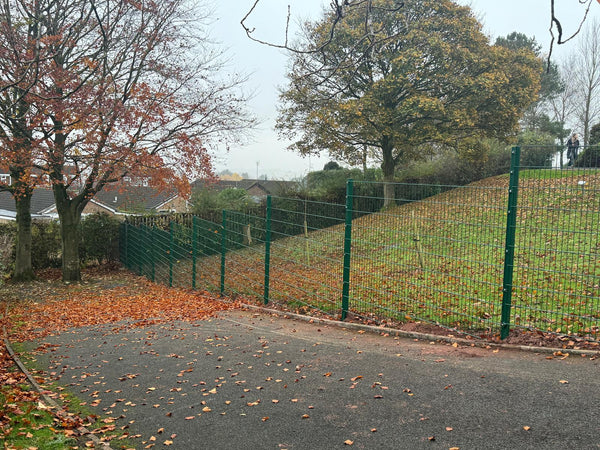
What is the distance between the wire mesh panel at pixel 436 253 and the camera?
19.4 ft

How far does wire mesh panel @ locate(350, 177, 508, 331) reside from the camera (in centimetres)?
590

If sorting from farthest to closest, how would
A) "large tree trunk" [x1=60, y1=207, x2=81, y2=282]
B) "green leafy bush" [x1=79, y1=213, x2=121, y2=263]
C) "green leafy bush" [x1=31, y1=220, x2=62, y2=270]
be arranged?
"green leafy bush" [x1=79, y1=213, x2=121, y2=263]
"green leafy bush" [x1=31, y1=220, x2=62, y2=270]
"large tree trunk" [x1=60, y1=207, x2=81, y2=282]

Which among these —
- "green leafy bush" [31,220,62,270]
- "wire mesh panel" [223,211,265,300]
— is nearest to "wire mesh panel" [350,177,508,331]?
"wire mesh panel" [223,211,265,300]

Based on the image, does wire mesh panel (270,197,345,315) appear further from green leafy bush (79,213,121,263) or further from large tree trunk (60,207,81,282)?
green leafy bush (79,213,121,263)

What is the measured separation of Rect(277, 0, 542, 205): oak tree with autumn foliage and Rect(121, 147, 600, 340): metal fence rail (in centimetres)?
711

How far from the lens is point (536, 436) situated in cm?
303

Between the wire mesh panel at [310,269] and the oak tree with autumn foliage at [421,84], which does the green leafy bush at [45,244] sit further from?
the wire mesh panel at [310,269]

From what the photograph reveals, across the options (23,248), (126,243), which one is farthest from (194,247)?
(126,243)

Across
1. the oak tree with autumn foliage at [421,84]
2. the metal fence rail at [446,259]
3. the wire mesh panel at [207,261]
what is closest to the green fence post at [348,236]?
the metal fence rail at [446,259]

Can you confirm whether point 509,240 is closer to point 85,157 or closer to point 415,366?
point 415,366

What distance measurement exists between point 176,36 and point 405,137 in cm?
873

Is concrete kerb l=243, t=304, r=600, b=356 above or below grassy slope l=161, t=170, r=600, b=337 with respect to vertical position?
below

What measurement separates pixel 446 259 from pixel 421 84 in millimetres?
12597

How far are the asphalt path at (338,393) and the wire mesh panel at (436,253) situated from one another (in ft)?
3.12
